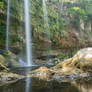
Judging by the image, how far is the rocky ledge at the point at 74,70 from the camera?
351 inches

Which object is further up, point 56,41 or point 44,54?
point 56,41

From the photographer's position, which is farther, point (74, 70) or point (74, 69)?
point (74, 69)

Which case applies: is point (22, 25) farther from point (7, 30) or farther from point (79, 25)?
point (79, 25)

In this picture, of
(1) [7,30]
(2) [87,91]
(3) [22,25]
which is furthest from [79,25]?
(2) [87,91]

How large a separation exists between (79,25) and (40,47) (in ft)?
48.0

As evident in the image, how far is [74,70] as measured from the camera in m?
9.77

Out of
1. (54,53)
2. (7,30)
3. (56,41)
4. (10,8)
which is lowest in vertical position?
(54,53)

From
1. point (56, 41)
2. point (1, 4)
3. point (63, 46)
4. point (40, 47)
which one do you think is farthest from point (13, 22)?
point (63, 46)

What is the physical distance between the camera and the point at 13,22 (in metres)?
22.5

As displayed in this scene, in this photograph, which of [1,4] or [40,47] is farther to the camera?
[40,47]

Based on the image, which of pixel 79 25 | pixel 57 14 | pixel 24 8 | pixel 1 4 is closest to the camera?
pixel 1 4

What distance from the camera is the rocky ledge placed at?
8914mm

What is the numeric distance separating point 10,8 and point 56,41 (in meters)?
9.63

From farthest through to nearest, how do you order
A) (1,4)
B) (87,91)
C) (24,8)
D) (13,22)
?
1. (24,8)
2. (13,22)
3. (1,4)
4. (87,91)
